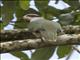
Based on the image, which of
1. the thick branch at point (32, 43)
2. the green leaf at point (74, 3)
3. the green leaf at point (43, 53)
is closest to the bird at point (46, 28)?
the thick branch at point (32, 43)

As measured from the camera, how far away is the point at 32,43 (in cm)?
81

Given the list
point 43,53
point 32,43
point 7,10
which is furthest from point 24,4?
point 32,43

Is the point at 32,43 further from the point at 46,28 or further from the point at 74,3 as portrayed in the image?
the point at 74,3

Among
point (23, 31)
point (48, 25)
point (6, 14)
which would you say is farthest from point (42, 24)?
point (6, 14)

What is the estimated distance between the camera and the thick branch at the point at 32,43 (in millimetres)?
783

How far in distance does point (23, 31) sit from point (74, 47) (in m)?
0.37

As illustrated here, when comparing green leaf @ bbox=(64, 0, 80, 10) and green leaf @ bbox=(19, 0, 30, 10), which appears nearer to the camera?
green leaf @ bbox=(19, 0, 30, 10)

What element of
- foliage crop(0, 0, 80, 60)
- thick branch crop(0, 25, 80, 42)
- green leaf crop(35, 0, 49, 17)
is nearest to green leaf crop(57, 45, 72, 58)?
foliage crop(0, 0, 80, 60)

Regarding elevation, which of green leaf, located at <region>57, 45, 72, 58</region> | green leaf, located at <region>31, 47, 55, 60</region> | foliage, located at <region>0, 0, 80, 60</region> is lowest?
green leaf, located at <region>57, 45, 72, 58</region>

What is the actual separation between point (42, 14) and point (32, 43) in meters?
0.48

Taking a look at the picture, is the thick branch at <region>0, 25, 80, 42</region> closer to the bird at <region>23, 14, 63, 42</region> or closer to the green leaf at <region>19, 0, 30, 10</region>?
the bird at <region>23, 14, 63, 42</region>

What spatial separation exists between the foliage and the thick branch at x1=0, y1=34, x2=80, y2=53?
31 cm

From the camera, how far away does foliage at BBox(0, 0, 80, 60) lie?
120 centimetres

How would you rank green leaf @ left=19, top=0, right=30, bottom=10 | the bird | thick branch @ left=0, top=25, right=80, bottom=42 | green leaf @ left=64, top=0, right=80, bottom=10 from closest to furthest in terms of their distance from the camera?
the bird < thick branch @ left=0, top=25, right=80, bottom=42 < green leaf @ left=19, top=0, right=30, bottom=10 < green leaf @ left=64, top=0, right=80, bottom=10
